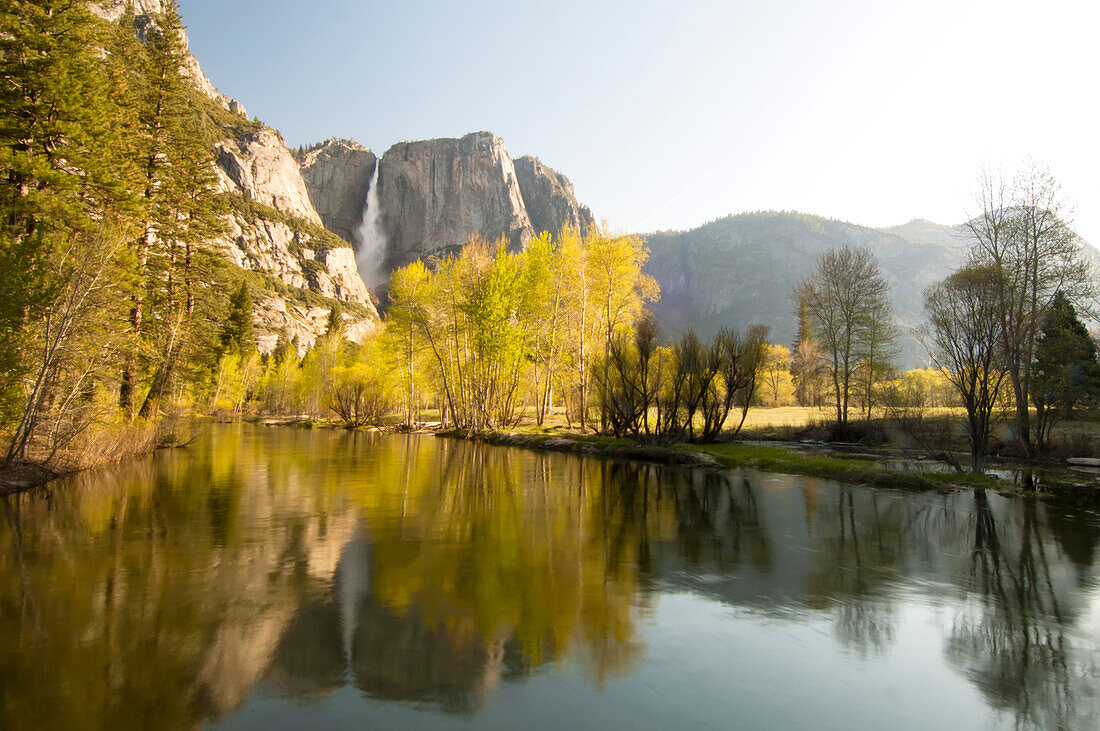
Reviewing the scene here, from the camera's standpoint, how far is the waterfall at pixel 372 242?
19088cm

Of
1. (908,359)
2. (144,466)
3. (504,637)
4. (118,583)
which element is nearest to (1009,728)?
(504,637)

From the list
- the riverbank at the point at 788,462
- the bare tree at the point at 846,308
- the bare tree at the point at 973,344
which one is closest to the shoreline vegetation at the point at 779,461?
the riverbank at the point at 788,462

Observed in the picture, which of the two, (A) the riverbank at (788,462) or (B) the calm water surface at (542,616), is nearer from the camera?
(B) the calm water surface at (542,616)

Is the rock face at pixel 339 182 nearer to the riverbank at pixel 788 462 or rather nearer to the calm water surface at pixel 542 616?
the riverbank at pixel 788 462

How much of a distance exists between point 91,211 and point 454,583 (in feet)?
71.8

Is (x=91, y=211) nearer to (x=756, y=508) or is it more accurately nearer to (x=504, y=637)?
(x=504, y=637)

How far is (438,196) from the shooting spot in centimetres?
18562

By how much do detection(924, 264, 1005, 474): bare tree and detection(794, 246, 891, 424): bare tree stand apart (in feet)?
53.0

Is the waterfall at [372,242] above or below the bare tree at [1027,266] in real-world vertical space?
above

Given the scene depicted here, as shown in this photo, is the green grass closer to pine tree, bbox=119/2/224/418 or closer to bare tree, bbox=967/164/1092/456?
bare tree, bbox=967/164/1092/456

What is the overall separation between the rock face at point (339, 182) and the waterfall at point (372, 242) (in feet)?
7.43

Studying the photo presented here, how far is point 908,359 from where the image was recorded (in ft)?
574

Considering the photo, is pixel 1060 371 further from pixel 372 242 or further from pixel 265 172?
pixel 372 242

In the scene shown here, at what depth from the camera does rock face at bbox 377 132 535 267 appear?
185 m
